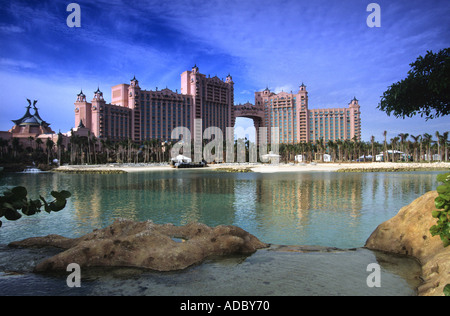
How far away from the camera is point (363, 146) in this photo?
137625 mm

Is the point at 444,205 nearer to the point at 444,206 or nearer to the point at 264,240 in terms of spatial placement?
the point at 444,206

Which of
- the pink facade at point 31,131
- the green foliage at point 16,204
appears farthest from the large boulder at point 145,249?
the pink facade at point 31,131

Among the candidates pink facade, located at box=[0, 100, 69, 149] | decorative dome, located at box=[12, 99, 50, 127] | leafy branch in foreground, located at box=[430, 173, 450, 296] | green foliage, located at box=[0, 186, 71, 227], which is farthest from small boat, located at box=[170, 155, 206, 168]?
leafy branch in foreground, located at box=[430, 173, 450, 296]

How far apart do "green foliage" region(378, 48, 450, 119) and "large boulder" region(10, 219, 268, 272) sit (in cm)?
589

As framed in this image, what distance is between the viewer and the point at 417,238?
26.7ft

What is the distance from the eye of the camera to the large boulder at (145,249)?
24.7 feet

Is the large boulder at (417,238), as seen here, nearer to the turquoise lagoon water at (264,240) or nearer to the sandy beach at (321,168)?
the turquoise lagoon water at (264,240)

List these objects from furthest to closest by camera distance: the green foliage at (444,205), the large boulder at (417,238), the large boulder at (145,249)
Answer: the large boulder at (145,249), the large boulder at (417,238), the green foliage at (444,205)

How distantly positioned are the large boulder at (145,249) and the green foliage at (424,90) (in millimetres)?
5889

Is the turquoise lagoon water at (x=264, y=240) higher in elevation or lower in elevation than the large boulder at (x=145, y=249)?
lower

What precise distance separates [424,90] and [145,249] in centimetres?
861

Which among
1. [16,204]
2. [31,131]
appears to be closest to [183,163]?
[31,131]

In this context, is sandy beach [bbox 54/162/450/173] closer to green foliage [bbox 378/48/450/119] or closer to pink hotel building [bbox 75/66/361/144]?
green foliage [bbox 378/48/450/119]

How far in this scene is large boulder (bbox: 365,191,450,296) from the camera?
260 inches
